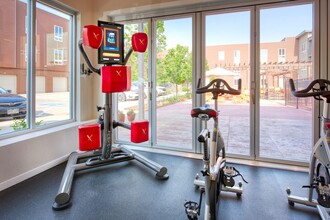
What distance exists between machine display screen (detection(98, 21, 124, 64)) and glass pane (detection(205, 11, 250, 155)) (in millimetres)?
1455

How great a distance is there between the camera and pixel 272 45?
3258 millimetres

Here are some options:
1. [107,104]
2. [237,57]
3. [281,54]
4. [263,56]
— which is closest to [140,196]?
[107,104]

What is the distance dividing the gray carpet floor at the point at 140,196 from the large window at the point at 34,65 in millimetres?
Result: 949

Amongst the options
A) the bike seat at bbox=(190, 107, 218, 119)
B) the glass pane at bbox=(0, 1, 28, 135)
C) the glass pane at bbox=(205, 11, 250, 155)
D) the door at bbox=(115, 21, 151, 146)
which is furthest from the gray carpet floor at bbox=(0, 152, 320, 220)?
the door at bbox=(115, 21, 151, 146)

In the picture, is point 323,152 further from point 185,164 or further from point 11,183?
point 11,183

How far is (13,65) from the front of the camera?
113 inches

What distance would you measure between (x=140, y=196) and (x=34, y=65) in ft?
8.06

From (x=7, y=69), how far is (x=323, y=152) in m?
3.74

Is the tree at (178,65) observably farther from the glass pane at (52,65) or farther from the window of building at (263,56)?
the glass pane at (52,65)

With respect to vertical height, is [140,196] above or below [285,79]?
below

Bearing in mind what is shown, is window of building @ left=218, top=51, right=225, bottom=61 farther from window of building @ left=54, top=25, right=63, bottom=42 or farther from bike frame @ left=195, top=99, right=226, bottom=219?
window of building @ left=54, top=25, right=63, bottom=42

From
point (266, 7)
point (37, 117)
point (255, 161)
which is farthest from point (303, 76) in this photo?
point (37, 117)

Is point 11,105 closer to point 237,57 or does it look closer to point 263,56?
point 237,57

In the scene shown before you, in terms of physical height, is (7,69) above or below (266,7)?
below
